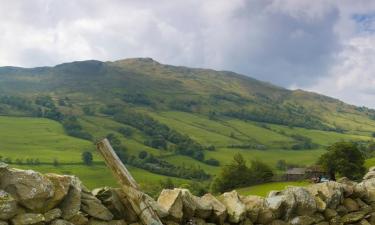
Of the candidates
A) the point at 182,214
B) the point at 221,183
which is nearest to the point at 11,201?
the point at 182,214

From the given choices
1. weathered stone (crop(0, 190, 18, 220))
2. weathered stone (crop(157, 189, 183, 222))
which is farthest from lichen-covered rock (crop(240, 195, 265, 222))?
weathered stone (crop(0, 190, 18, 220))

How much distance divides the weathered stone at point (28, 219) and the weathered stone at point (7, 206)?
104mm

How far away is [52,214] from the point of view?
28.6 ft

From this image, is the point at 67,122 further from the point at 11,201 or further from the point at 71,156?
the point at 11,201

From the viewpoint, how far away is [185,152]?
18612 cm

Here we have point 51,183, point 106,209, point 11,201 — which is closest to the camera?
point 11,201

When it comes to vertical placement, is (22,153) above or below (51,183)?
below

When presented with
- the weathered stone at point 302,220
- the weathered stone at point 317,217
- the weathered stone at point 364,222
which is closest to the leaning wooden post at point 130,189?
the weathered stone at point 302,220

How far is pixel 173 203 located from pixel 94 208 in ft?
5.87

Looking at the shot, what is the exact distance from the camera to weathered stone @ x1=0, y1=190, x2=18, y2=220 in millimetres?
8156

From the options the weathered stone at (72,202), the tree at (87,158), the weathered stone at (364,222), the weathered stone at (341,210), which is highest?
the weathered stone at (72,202)

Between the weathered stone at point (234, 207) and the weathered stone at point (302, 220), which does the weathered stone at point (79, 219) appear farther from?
the weathered stone at point (302, 220)

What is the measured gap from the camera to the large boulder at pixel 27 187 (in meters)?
8.50

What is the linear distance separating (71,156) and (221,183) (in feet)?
223
